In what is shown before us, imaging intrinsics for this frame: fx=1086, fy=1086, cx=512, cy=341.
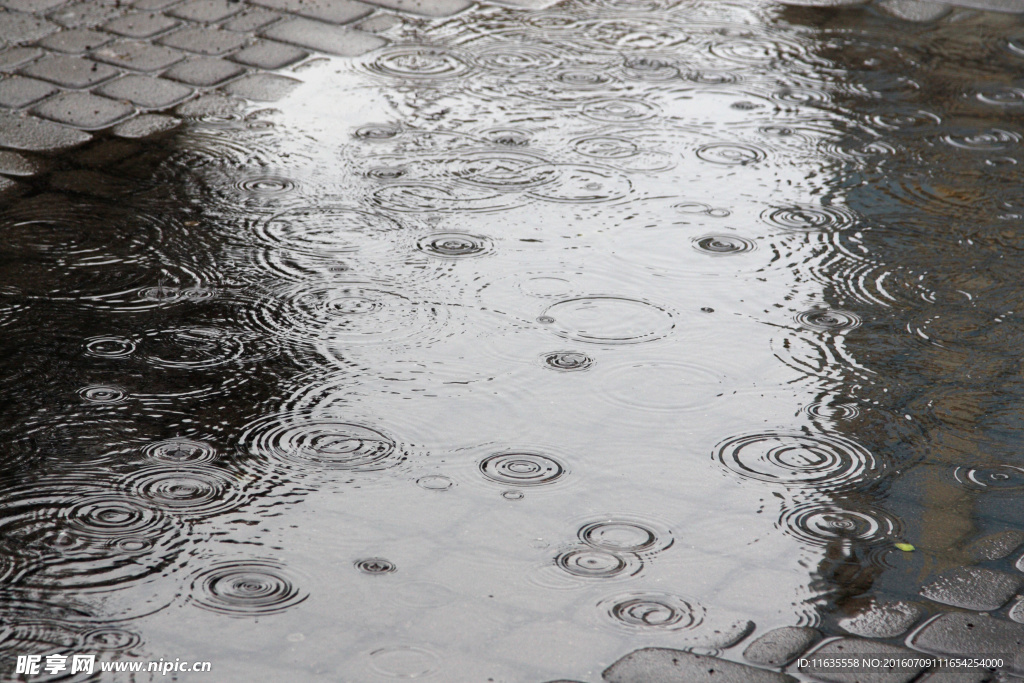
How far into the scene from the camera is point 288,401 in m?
3.16

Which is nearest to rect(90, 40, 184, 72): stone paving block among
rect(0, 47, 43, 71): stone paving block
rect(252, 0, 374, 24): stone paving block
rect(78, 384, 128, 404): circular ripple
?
rect(0, 47, 43, 71): stone paving block

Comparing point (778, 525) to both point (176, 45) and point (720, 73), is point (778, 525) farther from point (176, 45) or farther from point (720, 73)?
point (176, 45)

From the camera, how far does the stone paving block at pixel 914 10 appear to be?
6504mm

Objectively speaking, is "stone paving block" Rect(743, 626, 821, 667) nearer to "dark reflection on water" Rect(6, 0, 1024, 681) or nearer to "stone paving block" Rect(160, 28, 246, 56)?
"dark reflection on water" Rect(6, 0, 1024, 681)

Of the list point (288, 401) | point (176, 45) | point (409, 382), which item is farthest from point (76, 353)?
point (176, 45)

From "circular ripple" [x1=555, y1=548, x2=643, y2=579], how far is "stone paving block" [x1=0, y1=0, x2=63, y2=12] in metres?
4.84

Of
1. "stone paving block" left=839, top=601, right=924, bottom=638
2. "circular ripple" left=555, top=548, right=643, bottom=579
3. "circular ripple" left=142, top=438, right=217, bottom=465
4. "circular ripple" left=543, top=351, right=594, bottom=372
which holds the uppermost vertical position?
"circular ripple" left=543, top=351, right=594, bottom=372

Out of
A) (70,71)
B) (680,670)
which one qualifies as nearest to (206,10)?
(70,71)

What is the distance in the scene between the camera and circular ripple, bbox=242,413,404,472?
2.93 meters

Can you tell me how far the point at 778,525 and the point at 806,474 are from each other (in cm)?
24

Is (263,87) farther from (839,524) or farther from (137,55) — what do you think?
(839,524)

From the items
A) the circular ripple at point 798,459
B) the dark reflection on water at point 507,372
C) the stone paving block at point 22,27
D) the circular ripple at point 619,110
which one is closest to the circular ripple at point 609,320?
the dark reflection on water at point 507,372

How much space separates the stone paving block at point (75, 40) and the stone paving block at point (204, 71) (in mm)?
515

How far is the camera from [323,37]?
586cm
